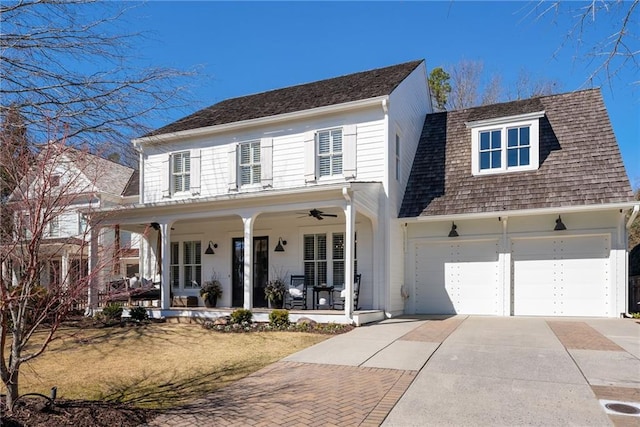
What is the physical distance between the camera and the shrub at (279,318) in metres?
10.7

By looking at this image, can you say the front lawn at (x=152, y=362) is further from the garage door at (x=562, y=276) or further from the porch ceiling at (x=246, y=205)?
the garage door at (x=562, y=276)

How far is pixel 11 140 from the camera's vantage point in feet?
17.6

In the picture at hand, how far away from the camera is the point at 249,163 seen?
14.4 meters

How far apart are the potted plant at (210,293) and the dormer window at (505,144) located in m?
8.80

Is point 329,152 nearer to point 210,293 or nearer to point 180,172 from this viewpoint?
point 180,172

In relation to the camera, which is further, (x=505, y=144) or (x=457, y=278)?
(x=505, y=144)

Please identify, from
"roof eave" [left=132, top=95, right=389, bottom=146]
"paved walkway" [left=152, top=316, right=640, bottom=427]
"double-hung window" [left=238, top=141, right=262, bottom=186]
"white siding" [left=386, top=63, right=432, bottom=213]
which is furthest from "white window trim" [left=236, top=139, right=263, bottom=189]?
"paved walkway" [left=152, top=316, right=640, bottom=427]

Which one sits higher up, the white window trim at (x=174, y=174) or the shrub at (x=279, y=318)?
the white window trim at (x=174, y=174)

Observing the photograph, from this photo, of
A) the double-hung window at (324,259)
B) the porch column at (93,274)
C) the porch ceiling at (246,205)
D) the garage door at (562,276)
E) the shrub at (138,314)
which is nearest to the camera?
the porch column at (93,274)

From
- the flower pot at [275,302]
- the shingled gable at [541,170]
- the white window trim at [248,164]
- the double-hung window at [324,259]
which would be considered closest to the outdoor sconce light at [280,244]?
the double-hung window at [324,259]

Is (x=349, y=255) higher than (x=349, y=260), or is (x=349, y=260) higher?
(x=349, y=255)

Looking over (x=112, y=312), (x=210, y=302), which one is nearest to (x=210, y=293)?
(x=210, y=302)

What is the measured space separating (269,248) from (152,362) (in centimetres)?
689

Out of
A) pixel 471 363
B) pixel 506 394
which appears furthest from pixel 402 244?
pixel 506 394
